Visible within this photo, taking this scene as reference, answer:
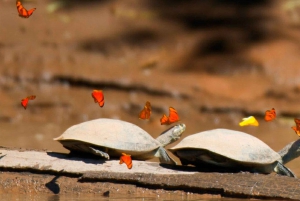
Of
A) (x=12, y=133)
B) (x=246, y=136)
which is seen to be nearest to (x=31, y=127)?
(x=12, y=133)

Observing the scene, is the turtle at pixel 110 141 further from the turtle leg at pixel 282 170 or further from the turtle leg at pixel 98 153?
the turtle leg at pixel 282 170

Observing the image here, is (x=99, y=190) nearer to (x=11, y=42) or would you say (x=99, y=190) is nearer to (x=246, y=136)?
(x=246, y=136)

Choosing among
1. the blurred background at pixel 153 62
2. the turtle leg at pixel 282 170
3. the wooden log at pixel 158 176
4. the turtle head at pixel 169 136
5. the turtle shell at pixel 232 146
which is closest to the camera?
the wooden log at pixel 158 176

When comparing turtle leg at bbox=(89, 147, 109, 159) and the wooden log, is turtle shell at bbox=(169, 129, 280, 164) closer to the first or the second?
the wooden log

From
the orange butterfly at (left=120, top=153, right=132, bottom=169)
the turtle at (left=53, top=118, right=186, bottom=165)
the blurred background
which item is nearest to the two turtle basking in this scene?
the turtle at (left=53, top=118, right=186, bottom=165)

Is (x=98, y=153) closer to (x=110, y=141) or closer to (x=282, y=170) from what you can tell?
(x=110, y=141)

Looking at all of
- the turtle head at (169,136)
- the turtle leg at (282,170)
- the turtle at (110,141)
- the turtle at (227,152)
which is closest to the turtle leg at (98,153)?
the turtle at (110,141)

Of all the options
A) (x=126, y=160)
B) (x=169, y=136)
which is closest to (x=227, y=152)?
(x=126, y=160)
